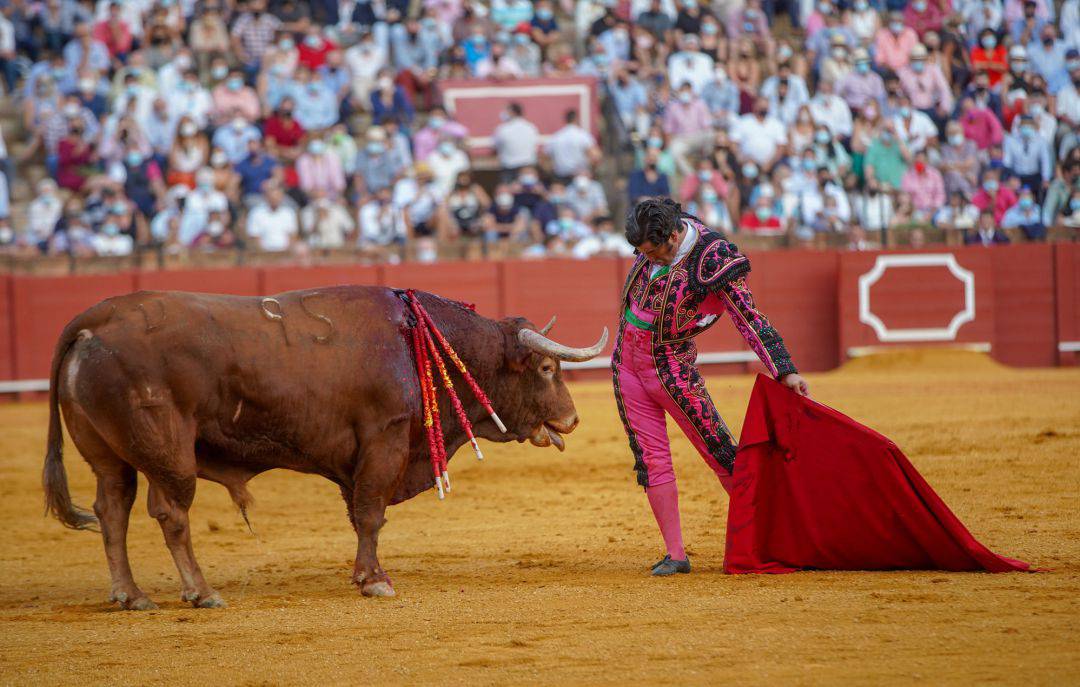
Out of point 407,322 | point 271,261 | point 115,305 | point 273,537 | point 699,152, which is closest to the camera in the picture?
point 115,305

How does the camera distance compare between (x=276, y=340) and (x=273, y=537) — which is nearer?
(x=276, y=340)

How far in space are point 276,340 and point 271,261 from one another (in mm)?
8839

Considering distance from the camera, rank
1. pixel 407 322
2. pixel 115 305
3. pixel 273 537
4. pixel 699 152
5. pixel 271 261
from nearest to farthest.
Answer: pixel 115 305 → pixel 407 322 → pixel 273 537 → pixel 271 261 → pixel 699 152

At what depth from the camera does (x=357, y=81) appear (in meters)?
15.7

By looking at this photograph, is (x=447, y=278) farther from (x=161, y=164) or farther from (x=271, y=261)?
(x=161, y=164)

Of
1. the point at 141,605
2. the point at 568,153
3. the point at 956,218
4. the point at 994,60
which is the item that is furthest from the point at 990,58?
the point at 141,605

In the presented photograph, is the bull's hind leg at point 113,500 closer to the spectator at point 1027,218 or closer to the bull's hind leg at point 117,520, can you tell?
the bull's hind leg at point 117,520

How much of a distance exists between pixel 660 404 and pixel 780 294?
31.1 feet

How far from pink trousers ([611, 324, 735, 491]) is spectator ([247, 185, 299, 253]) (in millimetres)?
8925

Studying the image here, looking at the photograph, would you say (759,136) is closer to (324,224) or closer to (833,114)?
(833,114)

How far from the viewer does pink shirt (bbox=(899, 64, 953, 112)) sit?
52.4ft

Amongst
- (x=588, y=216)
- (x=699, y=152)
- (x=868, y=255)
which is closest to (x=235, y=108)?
(x=588, y=216)

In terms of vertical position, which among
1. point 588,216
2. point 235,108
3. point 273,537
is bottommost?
point 273,537

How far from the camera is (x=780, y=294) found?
48.6 ft
